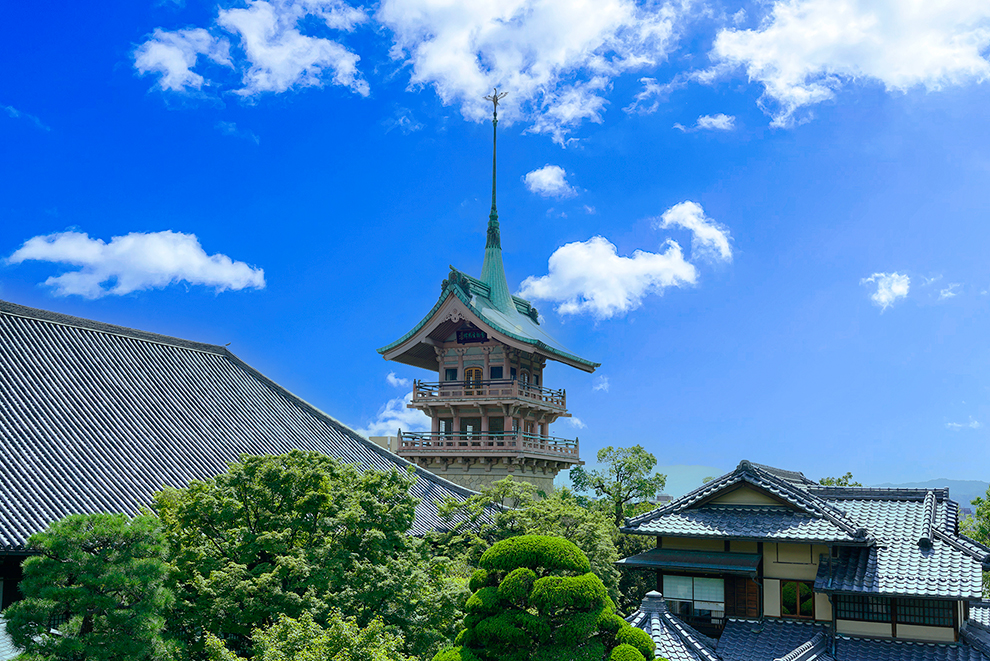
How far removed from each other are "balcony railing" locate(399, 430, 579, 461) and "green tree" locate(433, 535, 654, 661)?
32076 millimetres

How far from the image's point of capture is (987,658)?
16.7 meters

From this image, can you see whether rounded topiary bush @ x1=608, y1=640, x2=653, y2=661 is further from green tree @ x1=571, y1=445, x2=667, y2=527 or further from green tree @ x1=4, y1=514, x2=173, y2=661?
green tree @ x1=571, y1=445, x2=667, y2=527

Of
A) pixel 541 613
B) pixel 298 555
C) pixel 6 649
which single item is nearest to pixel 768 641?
pixel 541 613

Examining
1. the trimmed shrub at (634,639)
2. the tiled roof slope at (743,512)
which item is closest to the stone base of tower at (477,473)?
the tiled roof slope at (743,512)

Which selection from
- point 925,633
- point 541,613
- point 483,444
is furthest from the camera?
point 483,444

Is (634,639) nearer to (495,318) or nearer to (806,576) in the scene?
(806,576)

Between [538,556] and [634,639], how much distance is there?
2125 millimetres

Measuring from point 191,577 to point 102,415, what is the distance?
Answer: 1161 centimetres

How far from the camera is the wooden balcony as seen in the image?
4547cm

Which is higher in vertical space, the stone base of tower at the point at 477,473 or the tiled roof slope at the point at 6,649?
the stone base of tower at the point at 477,473

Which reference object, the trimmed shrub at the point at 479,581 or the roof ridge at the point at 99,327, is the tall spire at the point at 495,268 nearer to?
the roof ridge at the point at 99,327

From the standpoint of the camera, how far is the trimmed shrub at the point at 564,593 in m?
12.4

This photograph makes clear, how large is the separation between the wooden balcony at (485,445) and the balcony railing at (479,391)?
86.8 inches

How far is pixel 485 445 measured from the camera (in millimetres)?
45750
